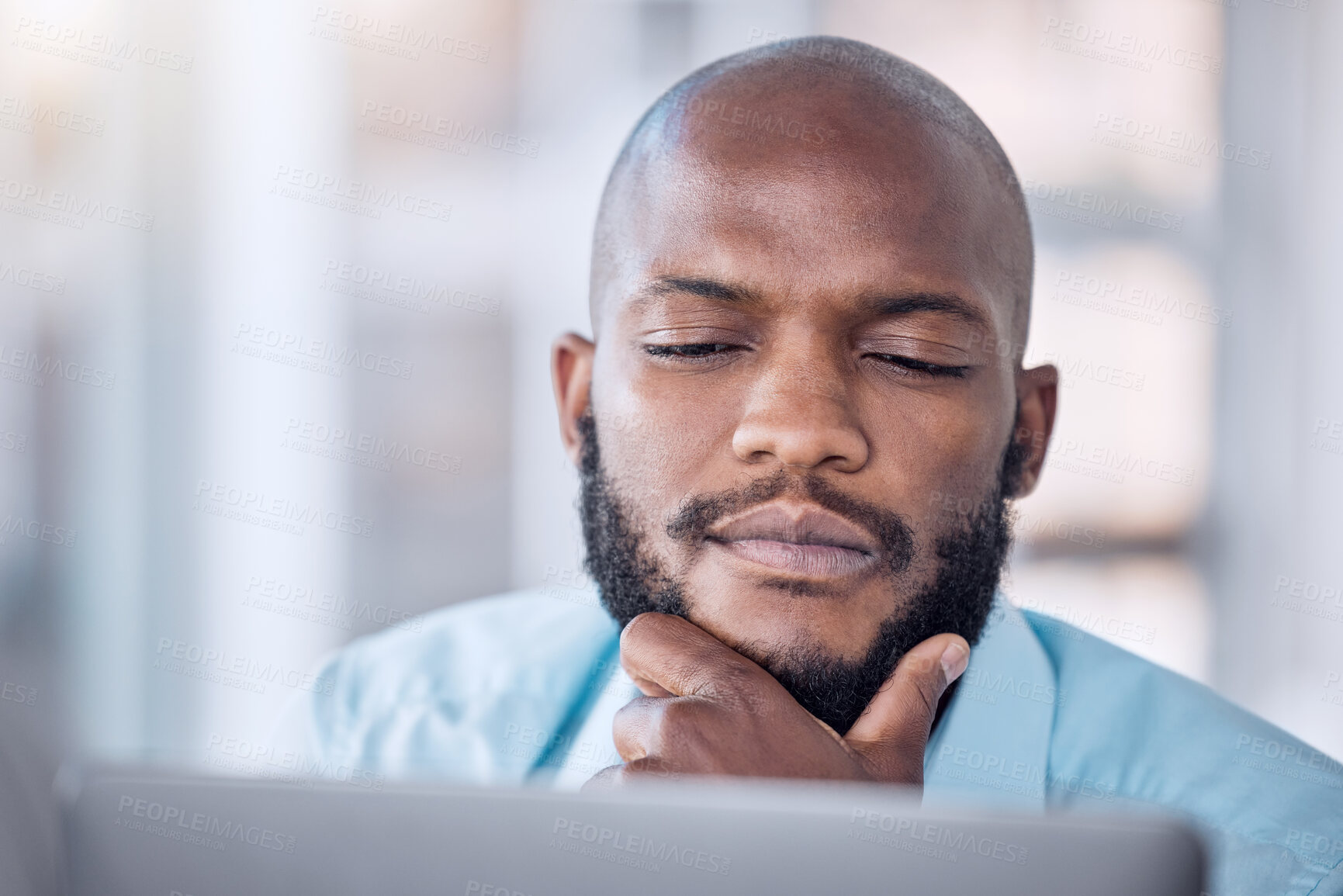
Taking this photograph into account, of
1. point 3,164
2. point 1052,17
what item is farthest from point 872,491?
point 3,164

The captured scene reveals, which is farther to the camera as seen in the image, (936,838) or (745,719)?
(745,719)

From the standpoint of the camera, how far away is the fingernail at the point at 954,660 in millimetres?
1106

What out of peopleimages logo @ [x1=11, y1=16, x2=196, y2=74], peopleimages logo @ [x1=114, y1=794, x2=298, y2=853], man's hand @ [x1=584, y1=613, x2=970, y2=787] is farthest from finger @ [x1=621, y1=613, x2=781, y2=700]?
peopleimages logo @ [x1=11, y1=16, x2=196, y2=74]

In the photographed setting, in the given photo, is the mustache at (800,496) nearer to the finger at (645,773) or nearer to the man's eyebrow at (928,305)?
the man's eyebrow at (928,305)

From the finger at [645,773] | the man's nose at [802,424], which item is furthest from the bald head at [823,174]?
the finger at [645,773]

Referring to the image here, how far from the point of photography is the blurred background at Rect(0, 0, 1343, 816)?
119 inches

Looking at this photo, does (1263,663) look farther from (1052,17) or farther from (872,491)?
(872,491)

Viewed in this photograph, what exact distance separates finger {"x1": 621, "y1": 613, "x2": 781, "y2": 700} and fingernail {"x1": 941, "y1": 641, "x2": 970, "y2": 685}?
0.63 ft

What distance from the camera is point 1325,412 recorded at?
2969 millimetres

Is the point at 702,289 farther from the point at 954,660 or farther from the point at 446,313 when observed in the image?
the point at 446,313

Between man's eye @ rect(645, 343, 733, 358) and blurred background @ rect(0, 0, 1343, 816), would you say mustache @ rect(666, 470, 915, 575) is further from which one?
blurred background @ rect(0, 0, 1343, 816)

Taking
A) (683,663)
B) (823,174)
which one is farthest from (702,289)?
(683,663)

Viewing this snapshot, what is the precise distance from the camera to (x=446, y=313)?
133 inches

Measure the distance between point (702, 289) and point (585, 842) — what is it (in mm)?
771
